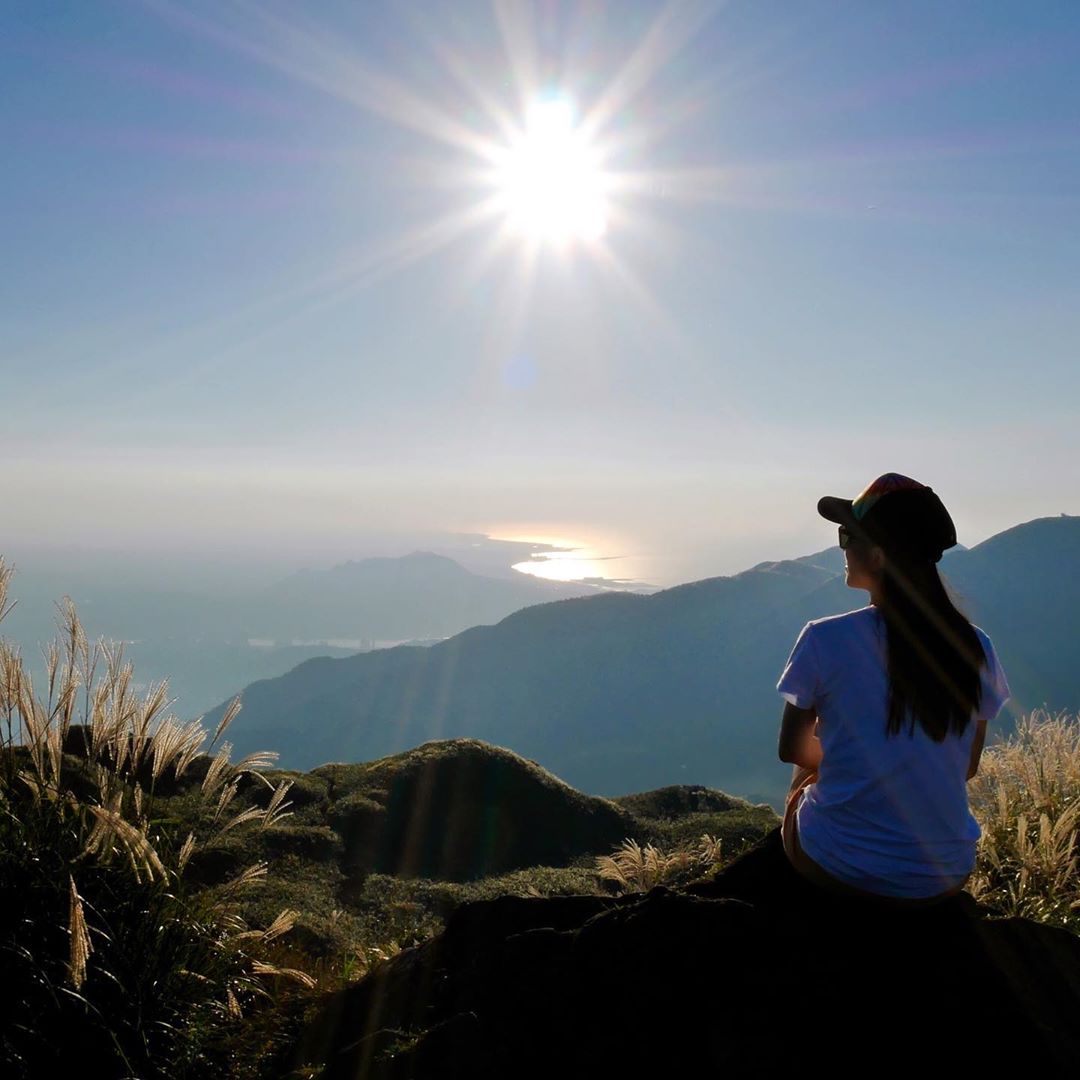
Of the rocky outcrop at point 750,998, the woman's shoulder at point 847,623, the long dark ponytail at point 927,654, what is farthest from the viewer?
the woman's shoulder at point 847,623

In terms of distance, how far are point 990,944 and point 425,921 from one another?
670 cm

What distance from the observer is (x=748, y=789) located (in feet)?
498

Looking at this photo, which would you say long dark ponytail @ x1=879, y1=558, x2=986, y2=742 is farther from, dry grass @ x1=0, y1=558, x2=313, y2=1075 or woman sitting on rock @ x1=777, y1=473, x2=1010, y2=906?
dry grass @ x1=0, y1=558, x2=313, y2=1075

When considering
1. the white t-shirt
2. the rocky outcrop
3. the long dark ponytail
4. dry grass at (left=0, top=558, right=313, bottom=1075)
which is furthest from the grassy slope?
the long dark ponytail

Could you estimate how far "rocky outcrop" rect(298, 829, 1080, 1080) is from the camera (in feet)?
10.4

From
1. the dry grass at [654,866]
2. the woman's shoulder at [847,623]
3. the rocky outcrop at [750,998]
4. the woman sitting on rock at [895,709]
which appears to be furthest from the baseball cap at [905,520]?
the dry grass at [654,866]

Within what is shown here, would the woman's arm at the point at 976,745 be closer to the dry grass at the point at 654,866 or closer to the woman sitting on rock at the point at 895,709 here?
the woman sitting on rock at the point at 895,709

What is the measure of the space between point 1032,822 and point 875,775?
4.63 m

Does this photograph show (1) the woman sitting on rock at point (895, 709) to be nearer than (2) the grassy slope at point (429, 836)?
Yes

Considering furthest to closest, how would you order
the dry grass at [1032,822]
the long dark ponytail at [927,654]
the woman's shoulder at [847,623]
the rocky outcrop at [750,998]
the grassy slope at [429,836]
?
1. the grassy slope at [429,836]
2. the dry grass at [1032,822]
3. the woman's shoulder at [847,623]
4. the long dark ponytail at [927,654]
5. the rocky outcrop at [750,998]

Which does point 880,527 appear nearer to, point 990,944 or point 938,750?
point 938,750

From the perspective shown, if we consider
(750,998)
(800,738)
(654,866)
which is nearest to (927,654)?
(800,738)

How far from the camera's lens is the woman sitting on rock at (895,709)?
3.50 m

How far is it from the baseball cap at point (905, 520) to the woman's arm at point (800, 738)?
35.0 inches
